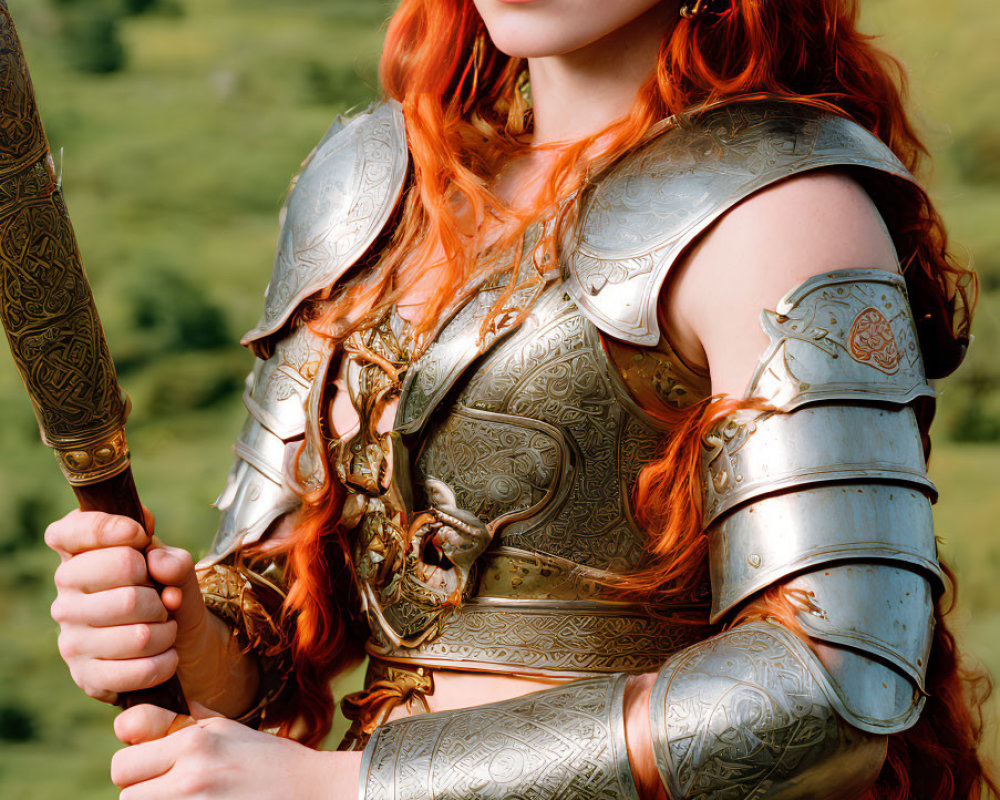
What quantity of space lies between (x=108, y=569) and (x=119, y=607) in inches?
1.1

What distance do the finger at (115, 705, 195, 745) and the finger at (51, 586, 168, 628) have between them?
2.3 inches

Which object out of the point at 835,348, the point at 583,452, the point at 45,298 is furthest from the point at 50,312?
the point at 835,348

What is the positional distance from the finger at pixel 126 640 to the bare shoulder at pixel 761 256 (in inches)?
15.7

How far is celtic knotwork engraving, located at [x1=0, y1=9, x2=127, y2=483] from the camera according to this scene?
0.65 metres

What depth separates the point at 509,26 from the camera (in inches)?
31.6

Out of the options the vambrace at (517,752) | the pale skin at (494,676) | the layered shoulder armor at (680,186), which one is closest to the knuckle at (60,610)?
the pale skin at (494,676)

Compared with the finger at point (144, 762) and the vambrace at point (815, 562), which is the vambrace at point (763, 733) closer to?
the vambrace at point (815, 562)

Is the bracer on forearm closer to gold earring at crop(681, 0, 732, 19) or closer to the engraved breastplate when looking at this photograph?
the engraved breastplate

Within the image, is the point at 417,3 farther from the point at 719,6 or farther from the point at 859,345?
the point at 859,345

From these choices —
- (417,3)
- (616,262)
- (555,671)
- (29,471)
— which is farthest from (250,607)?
(29,471)

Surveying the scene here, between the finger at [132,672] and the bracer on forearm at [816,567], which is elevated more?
the bracer on forearm at [816,567]

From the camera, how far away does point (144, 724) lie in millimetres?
770

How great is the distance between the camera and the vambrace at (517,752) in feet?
2.21

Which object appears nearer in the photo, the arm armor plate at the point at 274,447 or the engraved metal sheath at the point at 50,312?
the engraved metal sheath at the point at 50,312
